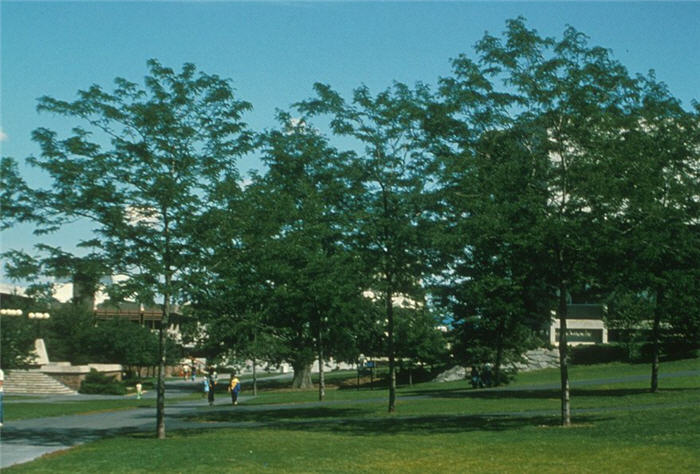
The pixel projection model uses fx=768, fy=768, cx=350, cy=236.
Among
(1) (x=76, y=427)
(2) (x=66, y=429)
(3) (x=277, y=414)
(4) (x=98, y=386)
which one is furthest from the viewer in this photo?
(4) (x=98, y=386)

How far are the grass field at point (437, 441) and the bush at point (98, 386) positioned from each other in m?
25.6

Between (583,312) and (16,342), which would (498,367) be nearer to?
(16,342)

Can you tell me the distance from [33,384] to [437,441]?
44.6 metres

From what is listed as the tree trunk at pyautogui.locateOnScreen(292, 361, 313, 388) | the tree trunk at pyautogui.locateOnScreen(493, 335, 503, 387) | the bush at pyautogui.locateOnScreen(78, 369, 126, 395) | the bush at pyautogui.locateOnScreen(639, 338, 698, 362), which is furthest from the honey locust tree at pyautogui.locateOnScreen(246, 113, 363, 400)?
the bush at pyautogui.locateOnScreen(639, 338, 698, 362)

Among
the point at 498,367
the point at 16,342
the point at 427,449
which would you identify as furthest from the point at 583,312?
the point at 427,449

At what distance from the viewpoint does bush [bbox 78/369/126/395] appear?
5353cm

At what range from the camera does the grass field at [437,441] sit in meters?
14.0

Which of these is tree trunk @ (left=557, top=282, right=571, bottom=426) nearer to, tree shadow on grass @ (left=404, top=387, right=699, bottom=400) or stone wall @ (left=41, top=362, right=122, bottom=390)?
tree shadow on grass @ (left=404, top=387, right=699, bottom=400)

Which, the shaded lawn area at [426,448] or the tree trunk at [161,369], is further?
the tree trunk at [161,369]

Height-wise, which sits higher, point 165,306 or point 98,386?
point 165,306

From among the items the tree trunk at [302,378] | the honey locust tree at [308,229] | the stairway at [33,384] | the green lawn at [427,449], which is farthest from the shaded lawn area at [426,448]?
the stairway at [33,384]

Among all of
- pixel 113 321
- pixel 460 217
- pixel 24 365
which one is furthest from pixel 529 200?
pixel 113 321

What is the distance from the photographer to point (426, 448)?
16.5 metres

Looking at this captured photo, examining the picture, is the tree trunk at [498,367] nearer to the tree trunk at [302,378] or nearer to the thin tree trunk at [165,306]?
the tree trunk at [302,378]
